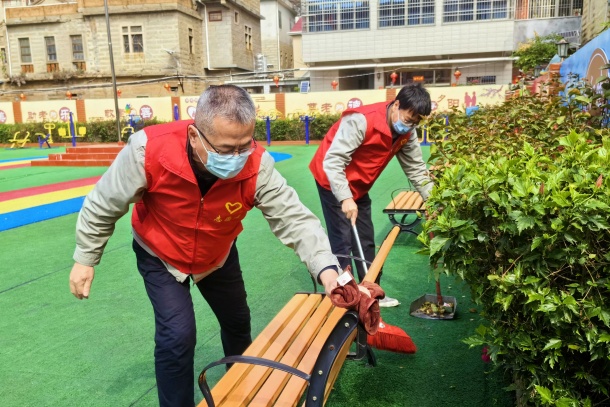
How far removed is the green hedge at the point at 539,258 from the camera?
1.70 metres

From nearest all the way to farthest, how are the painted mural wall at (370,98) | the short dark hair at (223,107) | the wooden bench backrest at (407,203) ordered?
the short dark hair at (223,107) → the wooden bench backrest at (407,203) → the painted mural wall at (370,98)

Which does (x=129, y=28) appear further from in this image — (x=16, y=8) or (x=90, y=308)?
(x=90, y=308)

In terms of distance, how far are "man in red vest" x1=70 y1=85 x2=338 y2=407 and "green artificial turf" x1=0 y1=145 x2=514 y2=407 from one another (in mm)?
769

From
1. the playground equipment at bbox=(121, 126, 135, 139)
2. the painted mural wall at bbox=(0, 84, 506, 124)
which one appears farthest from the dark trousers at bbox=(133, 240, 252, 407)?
the playground equipment at bbox=(121, 126, 135, 139)

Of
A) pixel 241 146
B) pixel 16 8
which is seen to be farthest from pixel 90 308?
pixel 16 8

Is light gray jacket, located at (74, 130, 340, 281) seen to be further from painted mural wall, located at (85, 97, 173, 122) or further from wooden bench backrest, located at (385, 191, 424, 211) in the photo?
painted mural wall, located at (85, 97, 173, 122)

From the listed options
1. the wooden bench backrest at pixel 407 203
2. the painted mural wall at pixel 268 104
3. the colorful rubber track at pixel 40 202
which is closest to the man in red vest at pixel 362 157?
the wooden bench backrest at pixel 407 203

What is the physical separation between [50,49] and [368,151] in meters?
Result: 39.7

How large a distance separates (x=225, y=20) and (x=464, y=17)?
16.8 m

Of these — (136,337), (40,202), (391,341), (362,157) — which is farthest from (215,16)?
(391,341)

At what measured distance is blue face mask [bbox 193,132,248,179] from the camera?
1.97m

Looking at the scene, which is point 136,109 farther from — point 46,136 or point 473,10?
point 473,10

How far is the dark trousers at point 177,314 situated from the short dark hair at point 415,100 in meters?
1.58

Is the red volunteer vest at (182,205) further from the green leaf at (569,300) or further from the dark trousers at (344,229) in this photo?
the dark trousers at (344,229)
